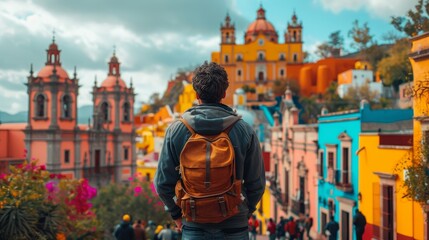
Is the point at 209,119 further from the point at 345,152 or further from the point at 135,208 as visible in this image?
the point at 135,208

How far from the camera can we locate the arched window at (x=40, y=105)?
3850cm

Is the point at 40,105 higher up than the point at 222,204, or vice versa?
the point at 40,105

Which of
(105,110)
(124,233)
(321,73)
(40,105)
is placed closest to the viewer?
(124,233)

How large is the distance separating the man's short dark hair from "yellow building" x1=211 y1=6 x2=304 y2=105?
60.9 m

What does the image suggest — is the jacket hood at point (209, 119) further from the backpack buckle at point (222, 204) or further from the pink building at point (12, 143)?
the pink building at point (12, 143)

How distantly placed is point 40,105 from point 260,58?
33.5 metres

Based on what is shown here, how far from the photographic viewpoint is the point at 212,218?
3.67 m

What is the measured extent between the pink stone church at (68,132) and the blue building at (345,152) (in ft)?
72.4

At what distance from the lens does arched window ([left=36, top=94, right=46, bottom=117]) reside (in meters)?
38.5

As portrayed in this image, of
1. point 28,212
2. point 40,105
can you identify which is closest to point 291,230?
point 28,212

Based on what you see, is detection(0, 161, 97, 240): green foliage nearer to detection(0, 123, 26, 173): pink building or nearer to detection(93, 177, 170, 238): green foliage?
detection(93, 177, 170, 238): green foliage

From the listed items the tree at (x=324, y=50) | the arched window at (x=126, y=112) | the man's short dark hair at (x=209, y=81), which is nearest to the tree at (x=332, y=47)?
the tree at (x=324, y=50)

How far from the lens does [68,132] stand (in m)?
39.4

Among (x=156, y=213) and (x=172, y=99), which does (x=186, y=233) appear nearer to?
(x=156, y=213)
